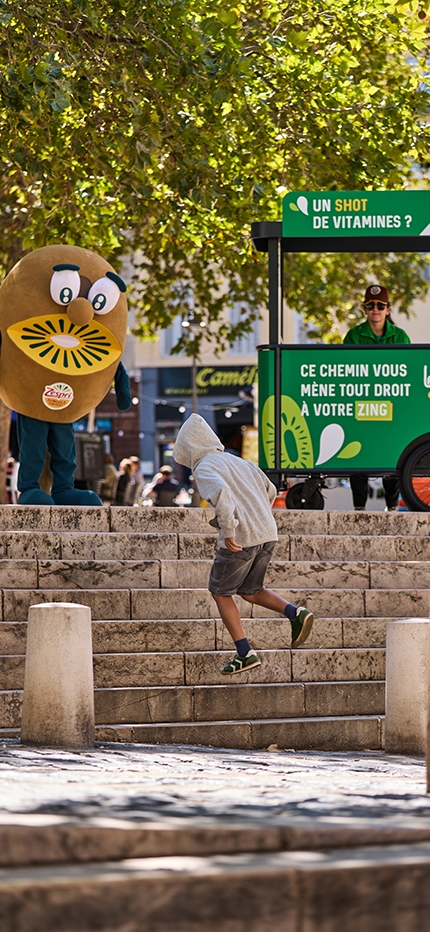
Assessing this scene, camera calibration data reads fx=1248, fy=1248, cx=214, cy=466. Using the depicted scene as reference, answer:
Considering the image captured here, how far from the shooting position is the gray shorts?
24.2 feet

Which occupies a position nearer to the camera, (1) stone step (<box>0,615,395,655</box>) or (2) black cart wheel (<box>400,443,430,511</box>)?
(1) stone step (<box>0,615,395,655</box>)

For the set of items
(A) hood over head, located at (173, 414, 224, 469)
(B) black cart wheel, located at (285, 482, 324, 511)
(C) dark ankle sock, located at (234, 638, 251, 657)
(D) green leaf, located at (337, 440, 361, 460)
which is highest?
(D) green leaf, located at (337, 440, 361, 460)

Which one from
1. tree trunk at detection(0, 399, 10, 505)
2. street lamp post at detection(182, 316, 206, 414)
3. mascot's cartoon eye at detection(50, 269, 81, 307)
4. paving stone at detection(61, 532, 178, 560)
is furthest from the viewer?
street lamp post at detection(182, 316, 206, 414)

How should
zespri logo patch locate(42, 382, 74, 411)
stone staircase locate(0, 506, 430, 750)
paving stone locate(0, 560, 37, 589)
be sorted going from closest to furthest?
1. stone staircase locate(0, 506, 430, 750)
2. paving stone locate(0, 560, 37, 589)
3. zespri logo patch locate(42, 382, 74, 411)

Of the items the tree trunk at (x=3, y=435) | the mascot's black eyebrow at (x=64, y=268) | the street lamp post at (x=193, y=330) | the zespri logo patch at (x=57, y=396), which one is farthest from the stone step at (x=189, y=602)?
the street lamp post at (x=193, y=330)

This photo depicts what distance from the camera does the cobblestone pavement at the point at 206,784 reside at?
4.01 m

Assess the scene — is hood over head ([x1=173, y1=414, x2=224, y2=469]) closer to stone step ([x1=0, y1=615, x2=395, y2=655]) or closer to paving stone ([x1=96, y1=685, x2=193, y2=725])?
stone step ([x1=0, y1=615, x2=395, y2=655])

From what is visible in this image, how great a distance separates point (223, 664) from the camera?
798 centimetres

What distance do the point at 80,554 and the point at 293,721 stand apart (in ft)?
7.33

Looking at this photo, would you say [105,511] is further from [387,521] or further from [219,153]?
[219,153]

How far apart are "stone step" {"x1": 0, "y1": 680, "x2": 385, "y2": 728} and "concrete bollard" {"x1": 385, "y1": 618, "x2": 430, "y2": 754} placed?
808 mm

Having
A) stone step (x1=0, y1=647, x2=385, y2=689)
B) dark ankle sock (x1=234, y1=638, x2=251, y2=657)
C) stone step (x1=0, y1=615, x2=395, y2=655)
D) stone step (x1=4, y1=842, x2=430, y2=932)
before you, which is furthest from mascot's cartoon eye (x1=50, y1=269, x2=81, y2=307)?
stone step (x1=4, y1=842, x2=430, y2=932)

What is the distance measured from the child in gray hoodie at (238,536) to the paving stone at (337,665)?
0.77 m

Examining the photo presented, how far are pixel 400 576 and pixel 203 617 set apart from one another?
1.69 meters
